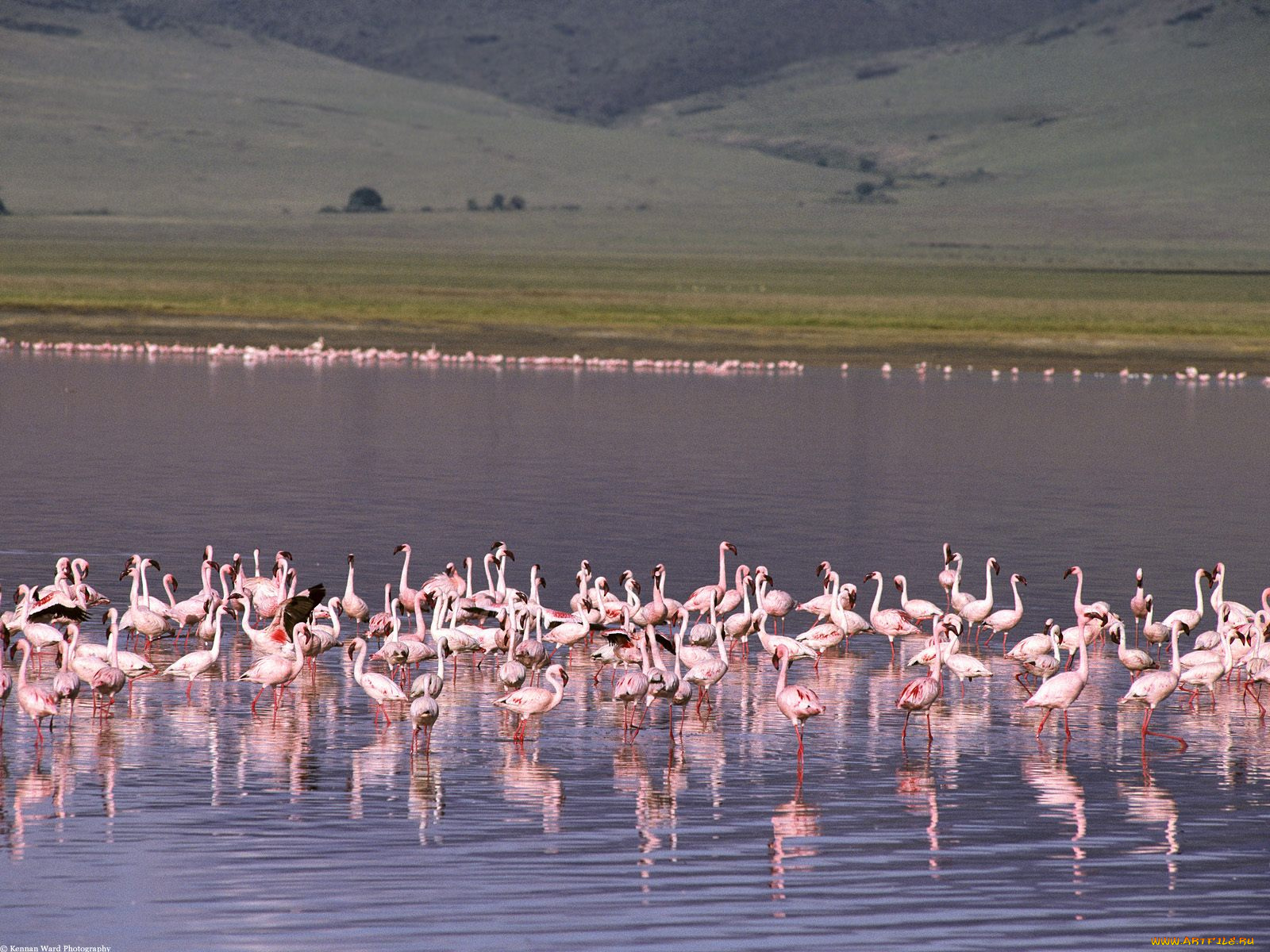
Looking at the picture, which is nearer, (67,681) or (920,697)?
(67,681)

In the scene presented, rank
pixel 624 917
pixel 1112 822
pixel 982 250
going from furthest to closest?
pixel 982 250
pixel 1112 822
pixel 624 917

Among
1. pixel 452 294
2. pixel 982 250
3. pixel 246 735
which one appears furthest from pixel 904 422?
pixel 982 250

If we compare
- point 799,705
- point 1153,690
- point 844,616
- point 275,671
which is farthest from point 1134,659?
point 275,671

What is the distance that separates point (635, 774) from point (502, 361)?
4509cm

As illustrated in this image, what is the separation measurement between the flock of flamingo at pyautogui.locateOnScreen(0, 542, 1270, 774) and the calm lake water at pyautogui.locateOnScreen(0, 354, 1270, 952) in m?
0.28

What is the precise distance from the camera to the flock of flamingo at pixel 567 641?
15.4 metres

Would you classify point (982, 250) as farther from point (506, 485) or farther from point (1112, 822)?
point (1112, 822)

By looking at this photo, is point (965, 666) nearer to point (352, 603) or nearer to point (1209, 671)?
point (1209, 671)

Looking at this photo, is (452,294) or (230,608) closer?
(230,608)

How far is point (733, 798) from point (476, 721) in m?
2.95

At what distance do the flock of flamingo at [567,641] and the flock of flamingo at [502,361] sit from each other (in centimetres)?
3655

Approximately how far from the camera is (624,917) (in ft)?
35.7

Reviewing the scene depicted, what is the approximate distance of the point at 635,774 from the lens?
1422cm

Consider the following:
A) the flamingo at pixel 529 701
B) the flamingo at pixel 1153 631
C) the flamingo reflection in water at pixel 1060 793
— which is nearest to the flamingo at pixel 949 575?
the flamingo at pixel 1153 631
